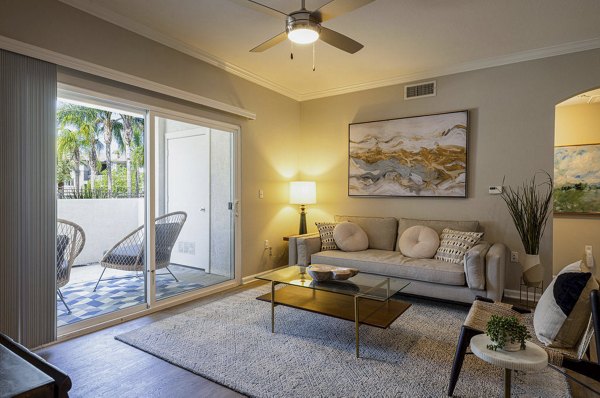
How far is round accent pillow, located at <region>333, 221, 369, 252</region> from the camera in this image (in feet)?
13.5

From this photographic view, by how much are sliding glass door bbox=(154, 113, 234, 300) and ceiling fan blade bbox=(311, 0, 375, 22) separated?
1.96 metres

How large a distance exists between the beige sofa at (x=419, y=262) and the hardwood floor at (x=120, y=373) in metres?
1.10

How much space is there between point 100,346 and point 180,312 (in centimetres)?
81

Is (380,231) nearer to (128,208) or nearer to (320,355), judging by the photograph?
(320,355)

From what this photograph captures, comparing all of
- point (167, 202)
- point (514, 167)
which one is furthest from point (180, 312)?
point (514, 167)

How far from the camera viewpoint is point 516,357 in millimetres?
1559

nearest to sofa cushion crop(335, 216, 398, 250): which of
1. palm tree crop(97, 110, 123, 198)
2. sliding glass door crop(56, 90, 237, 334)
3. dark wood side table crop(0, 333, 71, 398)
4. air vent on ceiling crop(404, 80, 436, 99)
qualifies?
air vent on ceiling crop(404, 80, 436, 99)

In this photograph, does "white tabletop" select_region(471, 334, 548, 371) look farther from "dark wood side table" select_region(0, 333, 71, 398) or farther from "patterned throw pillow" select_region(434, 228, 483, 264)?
"patterned throw pillow" select_region(434, 228, 483, 264)

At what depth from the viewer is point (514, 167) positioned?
376 centimetres

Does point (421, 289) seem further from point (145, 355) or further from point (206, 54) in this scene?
point (206, 54)

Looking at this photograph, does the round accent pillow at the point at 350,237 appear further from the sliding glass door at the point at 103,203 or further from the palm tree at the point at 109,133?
the palm tree at the point at 109,133

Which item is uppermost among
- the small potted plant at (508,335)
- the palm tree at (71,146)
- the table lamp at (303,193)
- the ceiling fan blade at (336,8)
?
the ceiling fan blade at (336,8)

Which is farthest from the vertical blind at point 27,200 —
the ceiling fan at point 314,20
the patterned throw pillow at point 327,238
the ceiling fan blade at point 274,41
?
the patterned throw pillow at point 327,238

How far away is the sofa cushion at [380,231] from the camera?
4.26 meters
